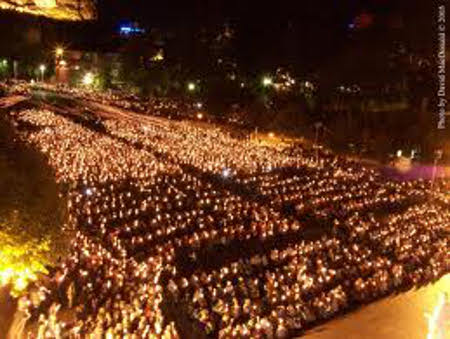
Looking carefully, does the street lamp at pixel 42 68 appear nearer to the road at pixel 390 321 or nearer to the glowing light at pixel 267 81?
the glowing light at pixel 267 81

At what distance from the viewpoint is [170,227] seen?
1736cm

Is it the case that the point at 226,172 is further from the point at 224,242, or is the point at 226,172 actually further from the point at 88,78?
the point at 88,78

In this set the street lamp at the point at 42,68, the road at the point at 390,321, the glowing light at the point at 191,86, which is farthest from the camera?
the street lamp at the point at 42,68

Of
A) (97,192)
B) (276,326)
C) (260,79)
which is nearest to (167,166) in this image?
(97,192)

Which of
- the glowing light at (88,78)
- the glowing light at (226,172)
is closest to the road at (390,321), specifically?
the glowing light at (226,172)

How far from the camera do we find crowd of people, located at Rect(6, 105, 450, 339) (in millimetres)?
11836

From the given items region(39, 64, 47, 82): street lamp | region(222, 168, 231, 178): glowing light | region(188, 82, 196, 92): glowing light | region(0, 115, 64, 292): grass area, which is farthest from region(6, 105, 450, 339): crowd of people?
region(39, 64, 47, 82): street lamp

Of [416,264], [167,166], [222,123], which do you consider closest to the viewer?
[416,264]

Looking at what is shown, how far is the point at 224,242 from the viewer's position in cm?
1647

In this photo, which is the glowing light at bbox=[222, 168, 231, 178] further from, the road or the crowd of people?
the road

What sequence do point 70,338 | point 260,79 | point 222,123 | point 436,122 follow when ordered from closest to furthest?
point 70,338 → point 436,122 → point 222,123 → point 260,79

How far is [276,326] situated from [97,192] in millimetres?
10267

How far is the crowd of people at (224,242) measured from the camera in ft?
38.8

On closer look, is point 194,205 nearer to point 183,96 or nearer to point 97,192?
point 97,192
